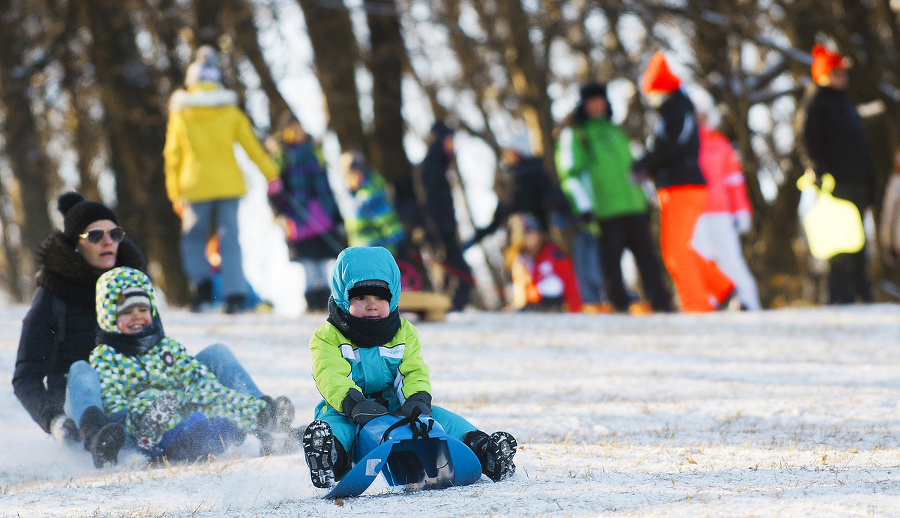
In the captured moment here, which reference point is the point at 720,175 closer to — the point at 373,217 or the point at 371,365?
the point at 373,217

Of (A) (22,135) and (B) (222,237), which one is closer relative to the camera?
(B) (222,237)

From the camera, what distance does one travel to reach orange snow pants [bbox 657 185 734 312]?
8953mm

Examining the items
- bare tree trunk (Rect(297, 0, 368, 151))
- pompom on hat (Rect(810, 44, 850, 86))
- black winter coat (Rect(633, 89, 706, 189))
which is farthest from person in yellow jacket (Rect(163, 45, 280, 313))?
bare tree trunk (Rect(297, 0, 368, 151))

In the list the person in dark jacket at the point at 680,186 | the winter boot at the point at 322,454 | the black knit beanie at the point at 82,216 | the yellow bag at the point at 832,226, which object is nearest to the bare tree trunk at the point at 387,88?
the person in dark jacket at the point at 680,186

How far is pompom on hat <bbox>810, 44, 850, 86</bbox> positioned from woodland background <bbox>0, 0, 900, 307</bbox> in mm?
3084

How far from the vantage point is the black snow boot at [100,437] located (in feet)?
13.6

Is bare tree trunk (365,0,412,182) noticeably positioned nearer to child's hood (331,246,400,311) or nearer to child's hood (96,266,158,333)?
child's hood (96,266,158,333)

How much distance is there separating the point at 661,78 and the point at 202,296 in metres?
4.32

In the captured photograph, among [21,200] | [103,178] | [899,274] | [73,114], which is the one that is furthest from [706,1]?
[103,178]

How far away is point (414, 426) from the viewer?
139 inches

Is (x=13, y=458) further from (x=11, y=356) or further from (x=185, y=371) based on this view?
(x=11, y=356)

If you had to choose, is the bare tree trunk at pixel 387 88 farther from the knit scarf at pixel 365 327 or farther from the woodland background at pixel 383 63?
the knit scarf at pixel 365 327

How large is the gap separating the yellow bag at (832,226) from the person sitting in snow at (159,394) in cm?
607

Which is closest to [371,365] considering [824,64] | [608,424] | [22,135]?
[608,424]
